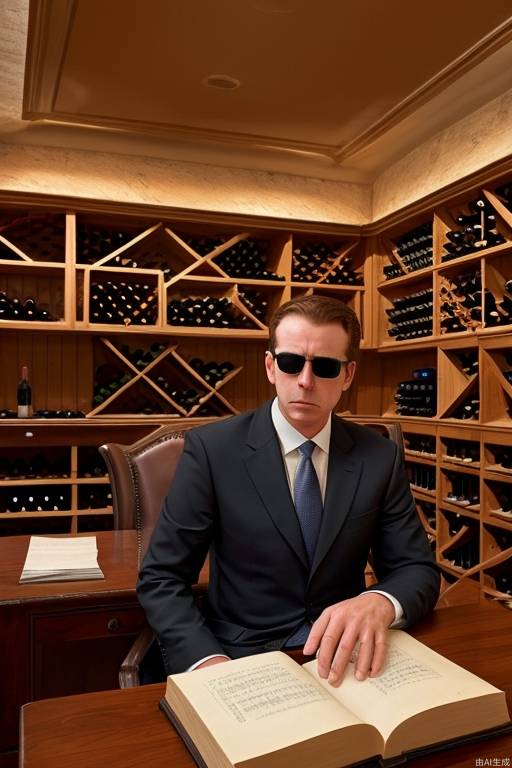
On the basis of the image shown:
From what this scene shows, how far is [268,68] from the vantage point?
340 centimetres

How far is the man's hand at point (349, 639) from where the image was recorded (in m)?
0.89

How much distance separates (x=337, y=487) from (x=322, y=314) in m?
0.38

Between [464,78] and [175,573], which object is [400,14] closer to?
[464,78]

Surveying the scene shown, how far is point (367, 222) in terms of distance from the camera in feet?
17.1

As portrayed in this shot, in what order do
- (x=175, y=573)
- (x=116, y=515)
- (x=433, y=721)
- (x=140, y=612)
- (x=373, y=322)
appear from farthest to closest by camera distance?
(x=373, y=322) < (x=116, y=515) < (x=140, y=612) < (x=175, y=573) < (x=433, y=721)

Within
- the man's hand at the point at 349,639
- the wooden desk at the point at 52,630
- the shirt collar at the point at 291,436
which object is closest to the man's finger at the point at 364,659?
the man's hand at the point at 349,639

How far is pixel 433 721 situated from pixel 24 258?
13.6 feet

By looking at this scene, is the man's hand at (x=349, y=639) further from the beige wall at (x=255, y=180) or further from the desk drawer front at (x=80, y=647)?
the beige wall at (x=255, y=180)

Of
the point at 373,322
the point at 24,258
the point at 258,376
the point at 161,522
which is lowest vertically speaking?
the point at 161,522

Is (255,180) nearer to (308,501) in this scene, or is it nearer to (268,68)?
(268,68)

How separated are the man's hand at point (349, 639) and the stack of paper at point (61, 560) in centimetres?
91

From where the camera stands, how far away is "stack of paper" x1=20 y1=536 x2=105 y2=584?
1681 mm

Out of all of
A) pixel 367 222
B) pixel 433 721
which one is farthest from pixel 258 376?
pixel 433 721

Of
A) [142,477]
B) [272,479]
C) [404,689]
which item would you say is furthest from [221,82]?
[404,689]
